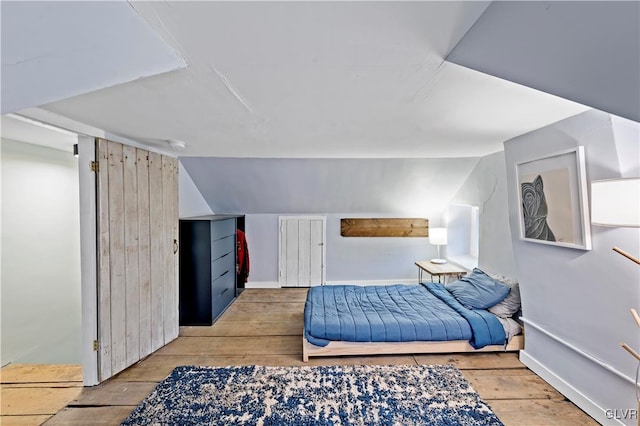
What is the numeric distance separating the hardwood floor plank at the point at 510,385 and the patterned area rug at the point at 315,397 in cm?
13

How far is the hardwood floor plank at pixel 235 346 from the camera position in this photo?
106 inches

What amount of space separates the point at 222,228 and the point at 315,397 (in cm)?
246

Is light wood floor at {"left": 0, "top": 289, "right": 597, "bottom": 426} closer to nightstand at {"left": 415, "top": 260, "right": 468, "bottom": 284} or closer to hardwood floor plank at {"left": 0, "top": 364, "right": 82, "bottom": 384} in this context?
hardwood floor plank at {"left": 0, "top": 364, "right": 82, "bottom": 384}

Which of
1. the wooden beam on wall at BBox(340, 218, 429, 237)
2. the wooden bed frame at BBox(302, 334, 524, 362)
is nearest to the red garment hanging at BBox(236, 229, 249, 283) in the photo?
the wooden beam on wall at BBox(340, 218, 429, 237)

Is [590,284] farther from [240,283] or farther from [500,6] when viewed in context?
[240,283]

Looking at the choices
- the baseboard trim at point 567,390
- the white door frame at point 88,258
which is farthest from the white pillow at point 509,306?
the white door frame at point 88,258

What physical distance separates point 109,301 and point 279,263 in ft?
8.83

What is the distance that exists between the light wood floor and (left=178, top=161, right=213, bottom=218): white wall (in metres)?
1.59

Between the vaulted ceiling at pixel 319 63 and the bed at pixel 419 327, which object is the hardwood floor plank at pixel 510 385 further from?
the vaulted ceiling at pixel 319 63

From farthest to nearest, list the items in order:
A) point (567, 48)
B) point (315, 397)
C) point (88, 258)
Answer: point (88, 258) → point (315, 397) → point (567, 48)

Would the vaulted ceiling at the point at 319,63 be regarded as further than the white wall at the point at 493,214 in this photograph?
No

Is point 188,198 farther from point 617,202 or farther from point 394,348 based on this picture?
point 617,202
